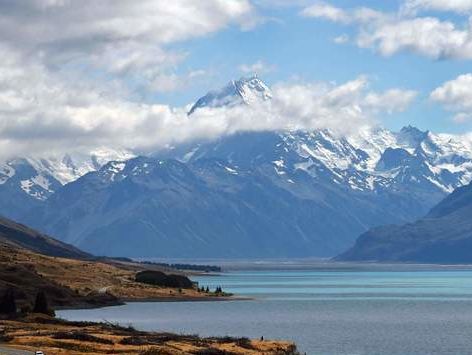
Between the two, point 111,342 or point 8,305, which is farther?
point 8,305

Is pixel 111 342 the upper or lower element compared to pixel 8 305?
lower

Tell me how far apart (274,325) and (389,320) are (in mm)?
25450

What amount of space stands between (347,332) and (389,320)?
103 feet

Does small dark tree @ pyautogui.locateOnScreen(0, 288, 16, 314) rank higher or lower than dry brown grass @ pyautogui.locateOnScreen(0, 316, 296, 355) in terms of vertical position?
higher

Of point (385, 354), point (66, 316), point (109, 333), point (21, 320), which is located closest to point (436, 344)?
point (385, 354)

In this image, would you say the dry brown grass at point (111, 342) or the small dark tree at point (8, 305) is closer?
the dry brown grass at point (111, 342)

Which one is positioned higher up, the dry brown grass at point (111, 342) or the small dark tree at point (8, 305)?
the small dark tree at point (8, 305)

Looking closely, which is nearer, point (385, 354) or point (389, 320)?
point (385, 354)

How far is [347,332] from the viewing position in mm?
163375

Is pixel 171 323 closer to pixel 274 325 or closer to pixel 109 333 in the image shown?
pixel 274 325

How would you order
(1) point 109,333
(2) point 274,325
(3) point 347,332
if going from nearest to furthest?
(1) point 109,333, (3) point 347,332, (2) point 274,325

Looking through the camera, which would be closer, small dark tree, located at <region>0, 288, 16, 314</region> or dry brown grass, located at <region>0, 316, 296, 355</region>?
dry brown grass, located at <region>0, 316, 296, 355</region>

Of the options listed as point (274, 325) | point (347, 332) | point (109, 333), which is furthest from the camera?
point (274, 325)

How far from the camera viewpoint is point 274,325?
17862 centimetres
